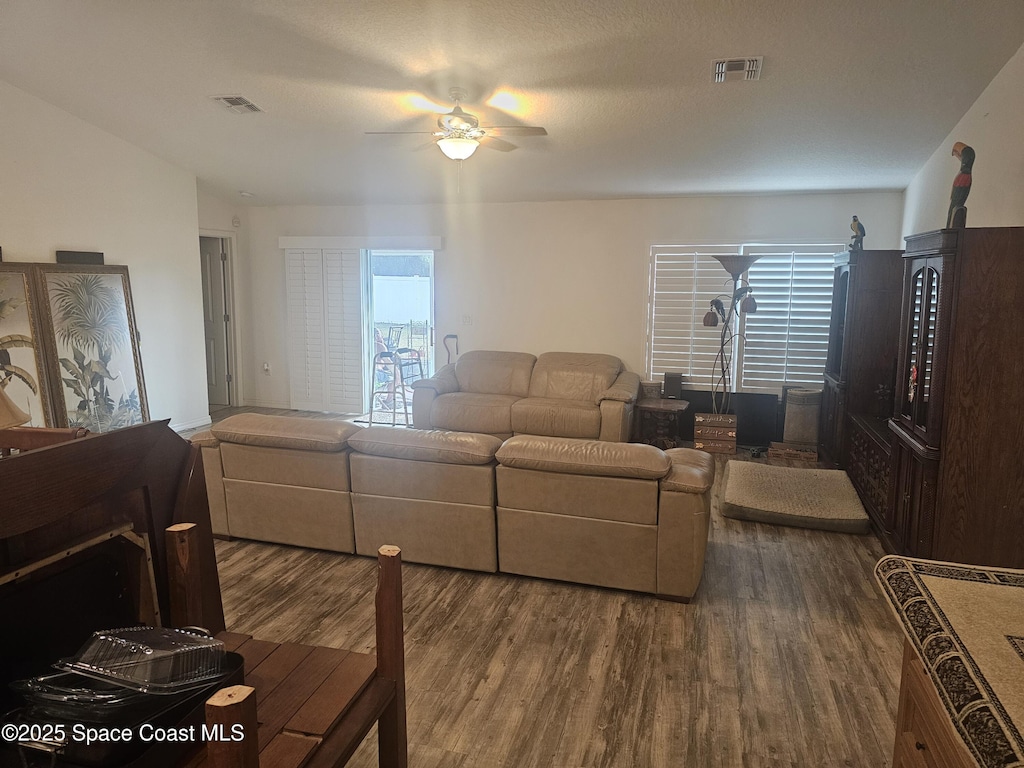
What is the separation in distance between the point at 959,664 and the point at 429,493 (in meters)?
2.48

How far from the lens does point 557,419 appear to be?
5766mm

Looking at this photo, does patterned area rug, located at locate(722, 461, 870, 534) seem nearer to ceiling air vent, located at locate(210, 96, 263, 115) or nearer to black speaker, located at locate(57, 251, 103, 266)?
ceiling air vent, located at locate(210, 96, 263, 115)

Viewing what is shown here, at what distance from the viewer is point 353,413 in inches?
303

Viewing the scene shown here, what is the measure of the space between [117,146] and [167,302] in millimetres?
1450

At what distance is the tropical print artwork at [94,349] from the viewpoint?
511cm

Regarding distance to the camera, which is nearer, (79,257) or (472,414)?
(79,257)

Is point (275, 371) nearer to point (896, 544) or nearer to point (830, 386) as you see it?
point (830, 386)

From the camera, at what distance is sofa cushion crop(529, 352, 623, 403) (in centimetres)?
634

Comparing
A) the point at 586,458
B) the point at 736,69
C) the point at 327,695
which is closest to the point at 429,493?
the point at 586,458

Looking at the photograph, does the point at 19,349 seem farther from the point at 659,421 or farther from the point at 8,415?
the point at 659,421

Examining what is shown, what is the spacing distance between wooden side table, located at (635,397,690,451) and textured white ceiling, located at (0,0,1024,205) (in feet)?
6.64

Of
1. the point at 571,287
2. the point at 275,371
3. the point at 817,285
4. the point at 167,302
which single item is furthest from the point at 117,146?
the point at 817,285

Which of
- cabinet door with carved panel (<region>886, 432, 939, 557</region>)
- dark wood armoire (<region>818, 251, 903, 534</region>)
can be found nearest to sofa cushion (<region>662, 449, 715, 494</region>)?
cabinet door with carved panel (<region>886, 432, 939, 557</region>)

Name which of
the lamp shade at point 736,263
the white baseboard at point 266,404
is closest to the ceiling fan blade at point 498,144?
the lamp shade at point 736,263
